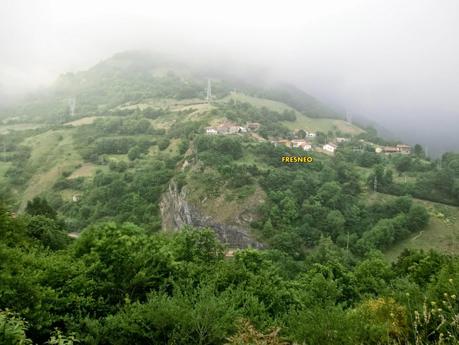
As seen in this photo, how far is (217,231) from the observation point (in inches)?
2862

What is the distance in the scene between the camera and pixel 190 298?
1784 cm

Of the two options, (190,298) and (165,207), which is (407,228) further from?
(190,298)

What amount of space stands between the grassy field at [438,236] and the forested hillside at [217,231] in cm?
36

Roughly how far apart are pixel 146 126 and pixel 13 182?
149 feet

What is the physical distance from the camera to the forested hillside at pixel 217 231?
14016 mm

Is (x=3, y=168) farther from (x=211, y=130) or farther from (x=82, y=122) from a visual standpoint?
(x=211, y=130)

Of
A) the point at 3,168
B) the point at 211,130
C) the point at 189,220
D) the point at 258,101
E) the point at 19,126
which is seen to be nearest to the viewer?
the point at 189,220

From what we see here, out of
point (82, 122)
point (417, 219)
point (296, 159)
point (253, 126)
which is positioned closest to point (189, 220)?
point (296, 159)

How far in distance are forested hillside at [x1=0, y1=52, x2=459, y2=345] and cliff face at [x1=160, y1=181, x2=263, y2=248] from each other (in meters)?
0.31

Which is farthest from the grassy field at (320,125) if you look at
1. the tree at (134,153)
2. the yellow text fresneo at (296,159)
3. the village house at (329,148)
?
the tree at (134,153)

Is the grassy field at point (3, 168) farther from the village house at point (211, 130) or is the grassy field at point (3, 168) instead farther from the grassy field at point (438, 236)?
the grassy field at point (438, 236)

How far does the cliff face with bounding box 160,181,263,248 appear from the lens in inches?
2822

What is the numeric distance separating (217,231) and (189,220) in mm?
6405

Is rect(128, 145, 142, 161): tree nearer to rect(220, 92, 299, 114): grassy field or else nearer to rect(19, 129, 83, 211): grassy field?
rect(19, 129, 83, 211): grassy field
